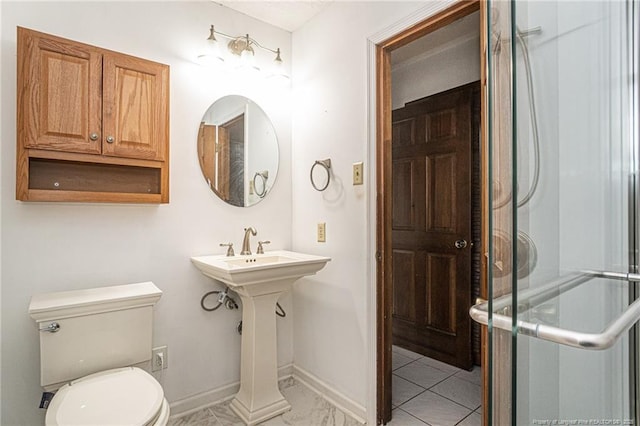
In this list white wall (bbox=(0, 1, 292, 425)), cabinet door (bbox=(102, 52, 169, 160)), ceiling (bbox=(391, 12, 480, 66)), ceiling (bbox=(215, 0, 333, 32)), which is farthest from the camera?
ceiling (bbox=(391, 12, 480, 66))

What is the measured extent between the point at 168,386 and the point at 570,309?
80.0 inches

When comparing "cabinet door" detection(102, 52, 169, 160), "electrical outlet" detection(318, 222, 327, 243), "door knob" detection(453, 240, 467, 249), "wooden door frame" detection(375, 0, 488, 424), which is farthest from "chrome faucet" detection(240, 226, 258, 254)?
"door knob" detection(453, 240, 467, 249)

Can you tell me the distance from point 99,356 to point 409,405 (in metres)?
1.74

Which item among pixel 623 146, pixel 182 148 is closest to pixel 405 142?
pixel 182 148

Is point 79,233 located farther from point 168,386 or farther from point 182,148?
point 168,386

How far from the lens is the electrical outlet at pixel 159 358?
6.08ft

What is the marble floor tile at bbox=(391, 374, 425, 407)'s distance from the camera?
2.10 m

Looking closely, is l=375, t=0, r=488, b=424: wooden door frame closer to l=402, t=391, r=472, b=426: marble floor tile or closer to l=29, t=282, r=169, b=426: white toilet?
l=402, t=391, r=472, b=426: marble floor tile

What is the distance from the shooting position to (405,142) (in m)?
2.93

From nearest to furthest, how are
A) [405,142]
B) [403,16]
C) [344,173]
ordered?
1. [403,16]
2. [344,173]
3. [405,142]

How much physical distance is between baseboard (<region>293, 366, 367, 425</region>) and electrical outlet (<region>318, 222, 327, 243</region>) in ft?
3.05

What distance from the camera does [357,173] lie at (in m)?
1.93

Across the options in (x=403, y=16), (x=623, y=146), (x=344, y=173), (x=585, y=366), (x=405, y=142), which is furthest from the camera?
(x=405, y=142)

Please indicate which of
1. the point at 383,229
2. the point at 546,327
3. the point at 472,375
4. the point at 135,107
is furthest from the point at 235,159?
the point at 472,375
